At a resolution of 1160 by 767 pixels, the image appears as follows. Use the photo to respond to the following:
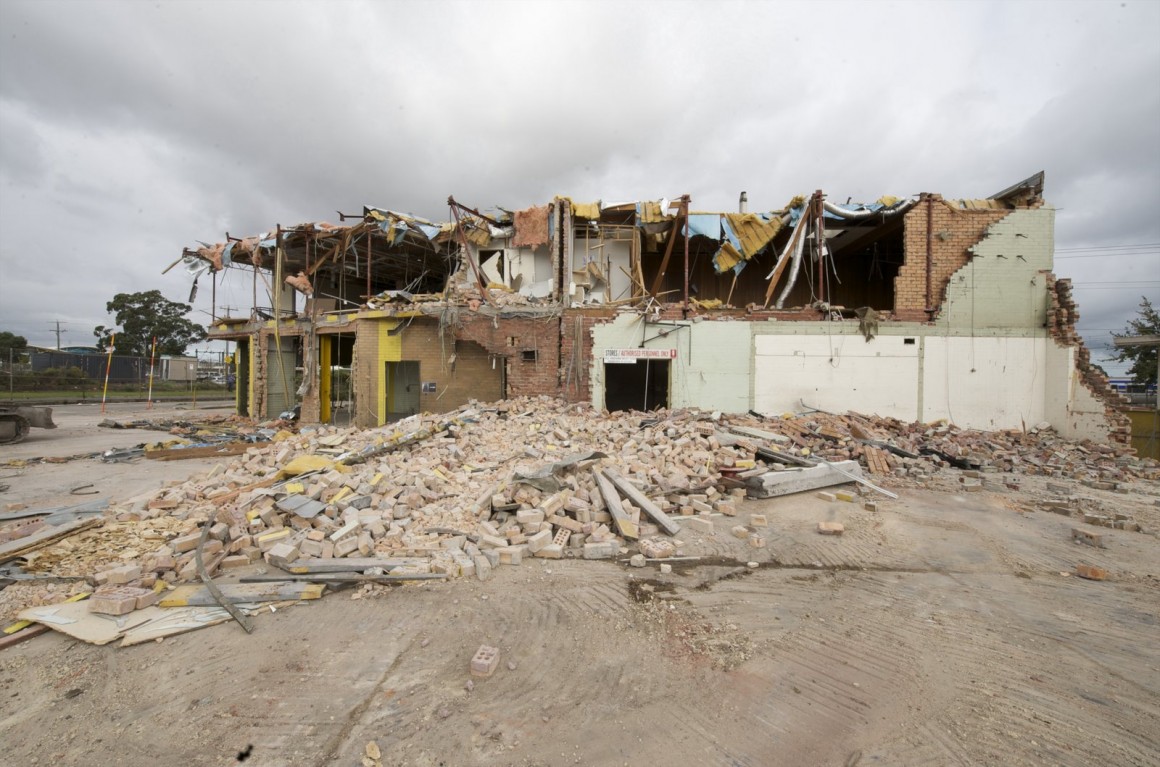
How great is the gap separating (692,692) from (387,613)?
2.50 m

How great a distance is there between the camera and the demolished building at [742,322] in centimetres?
1246

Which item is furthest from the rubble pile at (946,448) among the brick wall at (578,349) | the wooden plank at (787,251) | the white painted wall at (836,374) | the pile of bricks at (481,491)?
the brick wall at (578,349)

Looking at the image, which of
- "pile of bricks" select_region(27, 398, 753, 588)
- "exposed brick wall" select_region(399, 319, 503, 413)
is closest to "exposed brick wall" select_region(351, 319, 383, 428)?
"exposed brick wall" select_region(399, 319, 503, 413)

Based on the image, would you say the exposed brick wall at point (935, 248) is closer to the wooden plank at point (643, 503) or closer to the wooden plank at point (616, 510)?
the wooden plank at point (643, 503)

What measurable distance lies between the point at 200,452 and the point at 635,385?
1194 centimetres

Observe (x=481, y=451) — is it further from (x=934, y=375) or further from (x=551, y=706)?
(x=934, y=375)

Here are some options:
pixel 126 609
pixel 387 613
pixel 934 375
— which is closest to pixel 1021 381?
pixel 934 375

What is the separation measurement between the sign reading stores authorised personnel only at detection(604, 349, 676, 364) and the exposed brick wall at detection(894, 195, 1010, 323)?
251 inches

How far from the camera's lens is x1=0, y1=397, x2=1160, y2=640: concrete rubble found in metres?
4.58

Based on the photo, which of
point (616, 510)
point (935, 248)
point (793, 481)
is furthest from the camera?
point (935, 248)

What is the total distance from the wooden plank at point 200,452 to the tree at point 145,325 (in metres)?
35.9

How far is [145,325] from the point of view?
39188mm

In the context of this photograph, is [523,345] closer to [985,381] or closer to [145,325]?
[985,381]

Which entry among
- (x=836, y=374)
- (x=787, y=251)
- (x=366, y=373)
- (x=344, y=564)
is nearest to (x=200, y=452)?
(x=366, y=373)
